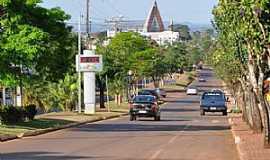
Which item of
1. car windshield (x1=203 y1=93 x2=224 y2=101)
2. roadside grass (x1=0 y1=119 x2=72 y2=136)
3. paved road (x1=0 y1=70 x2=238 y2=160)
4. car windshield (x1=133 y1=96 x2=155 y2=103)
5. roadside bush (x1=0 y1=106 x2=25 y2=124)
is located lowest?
paved road (x1=0 y1=70 x2=238 y2=160)

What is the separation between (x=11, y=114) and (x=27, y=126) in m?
1.28

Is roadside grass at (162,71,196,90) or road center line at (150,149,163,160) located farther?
roadside grass at (162,71,196,90)

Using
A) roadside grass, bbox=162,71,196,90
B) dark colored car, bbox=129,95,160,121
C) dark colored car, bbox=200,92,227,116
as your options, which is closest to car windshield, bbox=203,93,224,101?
dark colored car, bbox=200,92,227,116

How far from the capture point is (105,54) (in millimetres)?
78688

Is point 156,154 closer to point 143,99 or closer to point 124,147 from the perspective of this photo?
point 124,147

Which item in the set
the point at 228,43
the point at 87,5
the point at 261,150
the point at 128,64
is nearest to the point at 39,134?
the point at 228,43

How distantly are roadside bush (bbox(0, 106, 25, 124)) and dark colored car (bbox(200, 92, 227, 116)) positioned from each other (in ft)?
80.6

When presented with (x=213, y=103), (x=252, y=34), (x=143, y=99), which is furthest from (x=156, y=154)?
(x=213, y=103)

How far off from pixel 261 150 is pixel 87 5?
155 ft

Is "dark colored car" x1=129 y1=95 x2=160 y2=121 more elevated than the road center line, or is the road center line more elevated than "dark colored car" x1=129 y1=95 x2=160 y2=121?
"dark colored car" x1=129 y1=95 x2=160 y2=121

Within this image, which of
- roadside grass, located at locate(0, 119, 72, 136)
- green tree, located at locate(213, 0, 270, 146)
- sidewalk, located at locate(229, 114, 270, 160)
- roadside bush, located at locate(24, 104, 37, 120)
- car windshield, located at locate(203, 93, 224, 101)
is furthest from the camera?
car windshield, located at locate(203, 93, 224, 101)

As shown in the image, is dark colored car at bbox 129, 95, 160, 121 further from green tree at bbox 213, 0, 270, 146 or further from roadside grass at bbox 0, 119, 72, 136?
green tree at bbox 213, 0, 270, 146

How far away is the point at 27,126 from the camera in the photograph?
38.8m

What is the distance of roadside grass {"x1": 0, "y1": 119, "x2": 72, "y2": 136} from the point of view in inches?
1366
